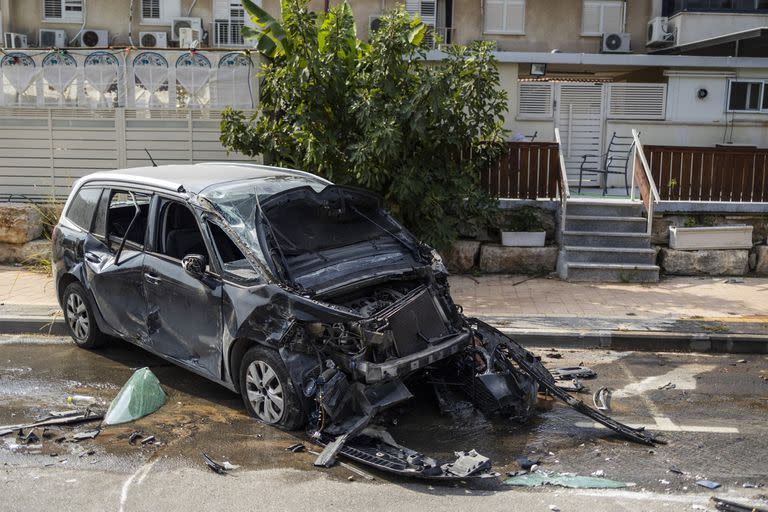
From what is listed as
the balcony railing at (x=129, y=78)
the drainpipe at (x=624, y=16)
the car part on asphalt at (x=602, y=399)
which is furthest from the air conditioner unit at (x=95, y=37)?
the car part on asphalt at (x=602, y=399)

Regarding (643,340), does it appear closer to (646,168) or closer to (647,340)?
(647,340)

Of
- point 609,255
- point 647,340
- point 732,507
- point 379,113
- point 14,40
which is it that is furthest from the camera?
point 14,40

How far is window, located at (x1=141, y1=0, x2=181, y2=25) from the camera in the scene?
60.7 feet

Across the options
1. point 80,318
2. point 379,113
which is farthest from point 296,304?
point 379,113

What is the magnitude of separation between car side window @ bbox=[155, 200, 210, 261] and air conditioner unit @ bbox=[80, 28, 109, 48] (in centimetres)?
1303


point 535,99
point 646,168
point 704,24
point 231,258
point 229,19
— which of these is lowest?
point 231,258

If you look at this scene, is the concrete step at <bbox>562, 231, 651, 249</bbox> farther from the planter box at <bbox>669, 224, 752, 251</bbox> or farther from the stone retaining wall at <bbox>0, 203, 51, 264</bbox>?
the stone retaining wall at <bbox>0, 203, 51, 264</bbox>

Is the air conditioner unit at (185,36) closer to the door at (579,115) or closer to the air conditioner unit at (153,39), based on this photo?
the air conditioner unit at (153,39)

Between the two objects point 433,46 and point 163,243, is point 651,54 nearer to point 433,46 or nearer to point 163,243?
point 433,46

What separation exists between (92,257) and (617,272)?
23.5 ft

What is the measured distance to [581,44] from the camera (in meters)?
18.5

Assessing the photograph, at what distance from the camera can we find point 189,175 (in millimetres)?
7367

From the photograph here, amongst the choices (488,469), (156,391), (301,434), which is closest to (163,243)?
(156,391)

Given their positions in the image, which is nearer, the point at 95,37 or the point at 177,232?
the point at 177,232
